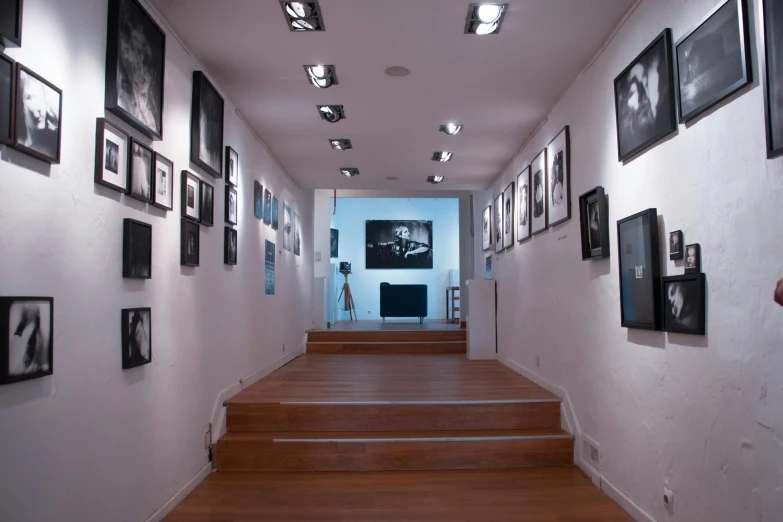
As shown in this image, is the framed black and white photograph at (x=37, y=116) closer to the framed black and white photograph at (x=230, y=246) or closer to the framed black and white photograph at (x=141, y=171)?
the framed black and white photograph at (x=141, y=171)

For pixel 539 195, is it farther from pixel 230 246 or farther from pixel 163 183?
pixel 163 183

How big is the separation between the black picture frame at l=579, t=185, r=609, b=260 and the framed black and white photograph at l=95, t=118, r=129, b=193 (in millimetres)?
2815

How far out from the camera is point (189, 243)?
350cm

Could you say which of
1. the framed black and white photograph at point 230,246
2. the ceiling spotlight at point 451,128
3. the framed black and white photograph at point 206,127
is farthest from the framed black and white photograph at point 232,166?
the ceiling spotlight at point 451,128

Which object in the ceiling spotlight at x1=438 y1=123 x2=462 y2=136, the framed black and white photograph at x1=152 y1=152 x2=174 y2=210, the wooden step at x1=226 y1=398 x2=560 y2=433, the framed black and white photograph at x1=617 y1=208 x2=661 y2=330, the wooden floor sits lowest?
the wooden floor

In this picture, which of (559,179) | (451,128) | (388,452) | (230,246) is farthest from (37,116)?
(451,128)

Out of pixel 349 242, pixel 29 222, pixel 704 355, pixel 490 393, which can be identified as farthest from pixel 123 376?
pixel 349 242

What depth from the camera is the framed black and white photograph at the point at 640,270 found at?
2.79 meters

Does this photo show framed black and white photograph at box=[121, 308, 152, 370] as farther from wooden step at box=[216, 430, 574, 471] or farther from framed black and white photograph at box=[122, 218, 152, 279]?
wooden step at box=[216, 430, 574, 471]

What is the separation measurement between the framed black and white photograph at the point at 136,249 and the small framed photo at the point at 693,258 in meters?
2.69

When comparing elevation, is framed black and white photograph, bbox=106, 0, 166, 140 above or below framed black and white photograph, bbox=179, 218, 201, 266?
above

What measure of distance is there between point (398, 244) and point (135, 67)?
12679mm

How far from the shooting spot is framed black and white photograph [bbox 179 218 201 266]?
3404mm

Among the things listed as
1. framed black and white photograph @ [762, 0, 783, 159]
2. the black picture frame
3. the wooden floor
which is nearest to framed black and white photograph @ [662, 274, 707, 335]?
framed black and white photograph @ [762, 0, 783, 159]
